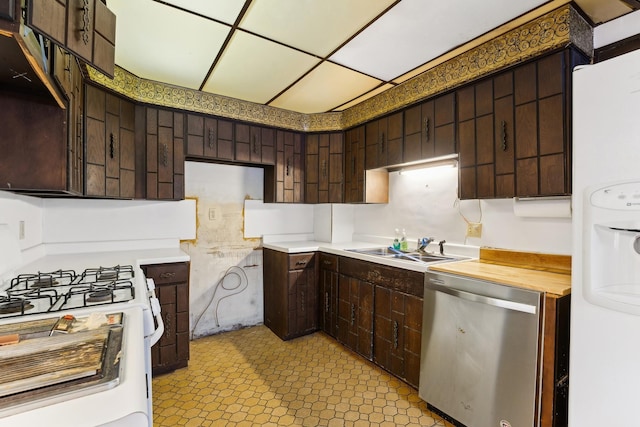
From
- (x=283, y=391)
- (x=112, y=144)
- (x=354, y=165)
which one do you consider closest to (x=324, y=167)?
(x=354, y=165)

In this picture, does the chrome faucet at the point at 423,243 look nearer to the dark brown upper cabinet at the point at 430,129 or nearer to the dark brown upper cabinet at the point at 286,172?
the dark brown upper cabinet at the point at 430,129

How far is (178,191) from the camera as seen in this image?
2727 millimetres

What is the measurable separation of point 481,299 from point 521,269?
51cm

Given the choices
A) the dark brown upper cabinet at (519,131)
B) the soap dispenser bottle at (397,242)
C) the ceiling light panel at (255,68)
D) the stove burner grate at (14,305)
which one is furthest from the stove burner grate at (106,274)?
the dark brown upper cabinet at (519,131)

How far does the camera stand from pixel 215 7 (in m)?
1.62

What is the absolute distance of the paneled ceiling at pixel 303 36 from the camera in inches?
63.4

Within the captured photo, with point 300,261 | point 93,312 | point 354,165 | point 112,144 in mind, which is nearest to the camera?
point 93,312

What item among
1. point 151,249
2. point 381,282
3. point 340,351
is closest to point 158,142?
point 151,249

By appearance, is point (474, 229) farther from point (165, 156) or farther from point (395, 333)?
point (165, 156)

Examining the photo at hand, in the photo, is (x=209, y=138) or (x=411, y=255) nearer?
(x=411, y=255)

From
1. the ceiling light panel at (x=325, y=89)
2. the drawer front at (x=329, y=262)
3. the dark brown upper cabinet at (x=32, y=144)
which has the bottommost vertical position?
the drawer front at (x=329, y=262)

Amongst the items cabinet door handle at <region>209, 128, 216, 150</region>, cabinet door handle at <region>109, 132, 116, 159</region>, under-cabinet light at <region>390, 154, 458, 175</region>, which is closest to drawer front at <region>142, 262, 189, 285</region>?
cabinet door handle at <region>109, 132, 116, 159</region>

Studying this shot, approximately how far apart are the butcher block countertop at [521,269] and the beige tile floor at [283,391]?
94 cm

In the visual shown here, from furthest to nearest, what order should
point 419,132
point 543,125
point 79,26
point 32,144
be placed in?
point 419,132, point 543,125, point 32,144, point 79,26
